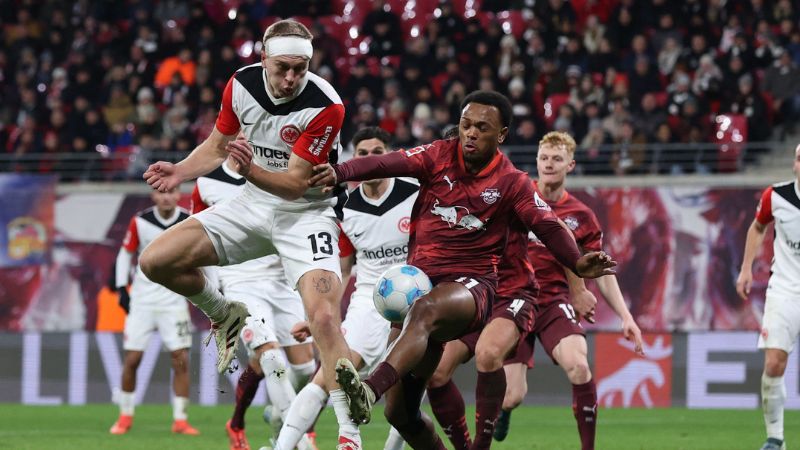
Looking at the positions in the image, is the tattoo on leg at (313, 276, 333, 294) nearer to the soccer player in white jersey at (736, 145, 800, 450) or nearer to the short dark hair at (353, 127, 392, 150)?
the short dark hair at (353, 127, 392, 150)

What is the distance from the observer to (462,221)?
7.39 meters

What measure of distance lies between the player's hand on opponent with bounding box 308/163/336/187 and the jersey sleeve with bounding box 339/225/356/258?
2.74m

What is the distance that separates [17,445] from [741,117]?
1042 centimetres

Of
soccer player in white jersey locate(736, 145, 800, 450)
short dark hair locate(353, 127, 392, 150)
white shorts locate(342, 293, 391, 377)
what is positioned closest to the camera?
white shorts locate(342, 293, 391, 377)

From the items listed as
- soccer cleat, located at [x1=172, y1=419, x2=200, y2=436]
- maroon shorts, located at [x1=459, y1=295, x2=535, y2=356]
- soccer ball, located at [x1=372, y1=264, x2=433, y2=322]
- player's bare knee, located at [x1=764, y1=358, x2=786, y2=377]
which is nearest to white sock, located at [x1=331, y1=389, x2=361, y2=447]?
soccer ball, located at [x1=372, y1=264, x2=433, y2=322]

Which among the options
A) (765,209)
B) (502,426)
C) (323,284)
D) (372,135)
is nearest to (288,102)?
(323,284)

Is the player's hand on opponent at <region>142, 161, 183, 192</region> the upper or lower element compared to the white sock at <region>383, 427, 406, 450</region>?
upper

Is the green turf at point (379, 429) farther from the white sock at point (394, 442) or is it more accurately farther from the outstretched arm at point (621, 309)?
the white sock at point (394, 442)

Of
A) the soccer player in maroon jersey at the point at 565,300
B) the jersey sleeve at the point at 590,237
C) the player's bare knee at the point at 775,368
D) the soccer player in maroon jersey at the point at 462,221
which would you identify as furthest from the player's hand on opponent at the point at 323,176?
the player's bare knee at the point at 775,368

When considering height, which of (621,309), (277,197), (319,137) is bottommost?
(621,309)

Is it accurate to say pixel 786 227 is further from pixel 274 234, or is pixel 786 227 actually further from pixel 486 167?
pixel 274 234

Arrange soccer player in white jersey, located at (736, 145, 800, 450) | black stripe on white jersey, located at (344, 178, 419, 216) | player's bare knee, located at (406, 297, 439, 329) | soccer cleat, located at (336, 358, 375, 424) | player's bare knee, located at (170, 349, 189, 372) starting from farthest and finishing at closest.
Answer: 1. player's bare knee, located at (170, 349, 189, 372)
2. soccer player in white jersey, located at (736, 145, 800, 450)
3. black stripe on white jersey, located at (344, 178, 419, 216)
4. player's bare knee, located at (406, 297, 439, 329)
5. soccer cleat, located at (336, 358, 375, 424)

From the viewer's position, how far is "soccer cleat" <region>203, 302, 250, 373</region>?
7879 millimetres

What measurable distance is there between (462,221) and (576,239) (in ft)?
7.32
